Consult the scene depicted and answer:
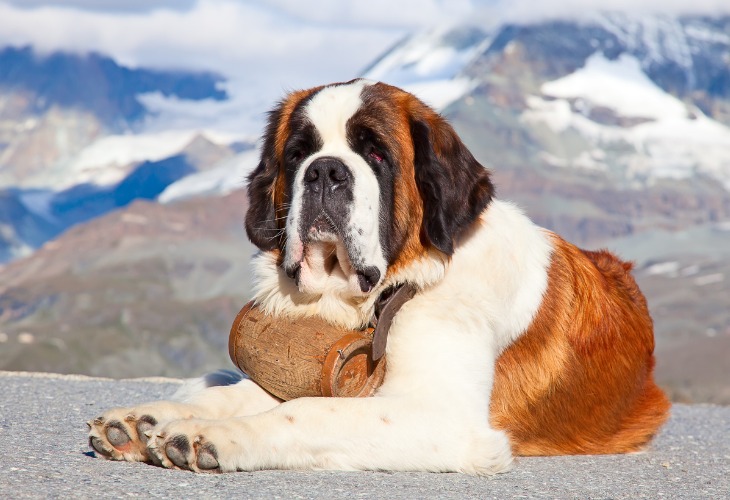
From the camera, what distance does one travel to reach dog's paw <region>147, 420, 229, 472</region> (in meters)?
3.94

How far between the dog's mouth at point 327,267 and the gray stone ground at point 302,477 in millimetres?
977

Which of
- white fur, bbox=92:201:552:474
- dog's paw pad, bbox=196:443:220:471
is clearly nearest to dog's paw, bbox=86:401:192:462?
white fur, bbox=92:201:552:474

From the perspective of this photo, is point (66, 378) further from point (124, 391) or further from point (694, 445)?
point (694, 445)

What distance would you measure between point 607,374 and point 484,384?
3.37 feet

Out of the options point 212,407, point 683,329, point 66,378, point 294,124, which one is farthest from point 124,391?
point 683,329

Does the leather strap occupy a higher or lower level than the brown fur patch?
higher

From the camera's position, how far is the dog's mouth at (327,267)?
179 inches

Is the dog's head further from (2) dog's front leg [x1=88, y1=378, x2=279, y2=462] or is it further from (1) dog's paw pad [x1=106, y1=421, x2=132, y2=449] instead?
(1) dog's paw pad [x1=106, y1=421, x2=132, y2=449]

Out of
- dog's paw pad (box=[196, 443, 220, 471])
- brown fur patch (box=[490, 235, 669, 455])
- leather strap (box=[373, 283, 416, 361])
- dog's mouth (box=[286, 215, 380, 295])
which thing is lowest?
brown fur patch (box=[490, 235, 669, 455])

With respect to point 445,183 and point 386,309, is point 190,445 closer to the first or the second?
point 386,309

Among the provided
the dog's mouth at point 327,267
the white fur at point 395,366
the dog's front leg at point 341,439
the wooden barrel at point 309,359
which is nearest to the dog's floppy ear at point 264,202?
the white fur at point 395,366

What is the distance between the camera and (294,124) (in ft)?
16.0

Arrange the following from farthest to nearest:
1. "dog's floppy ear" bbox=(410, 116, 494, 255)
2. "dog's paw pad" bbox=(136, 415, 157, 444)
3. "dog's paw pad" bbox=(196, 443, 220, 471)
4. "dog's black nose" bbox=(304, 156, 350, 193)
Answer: "dog's floppy ear" bbox=(410, 116, 494, 255)
"dog's black nose" bbox=(304, 156, 350, 193)
"dog's paw pad" bbox=(136, 415, 157, 444)
"dog's paw pad" bbox=(196, 443, 220, 471)

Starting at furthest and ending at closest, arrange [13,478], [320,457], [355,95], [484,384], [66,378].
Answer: [66,378], [355,95], [484,384], [320,457], [13,478]
